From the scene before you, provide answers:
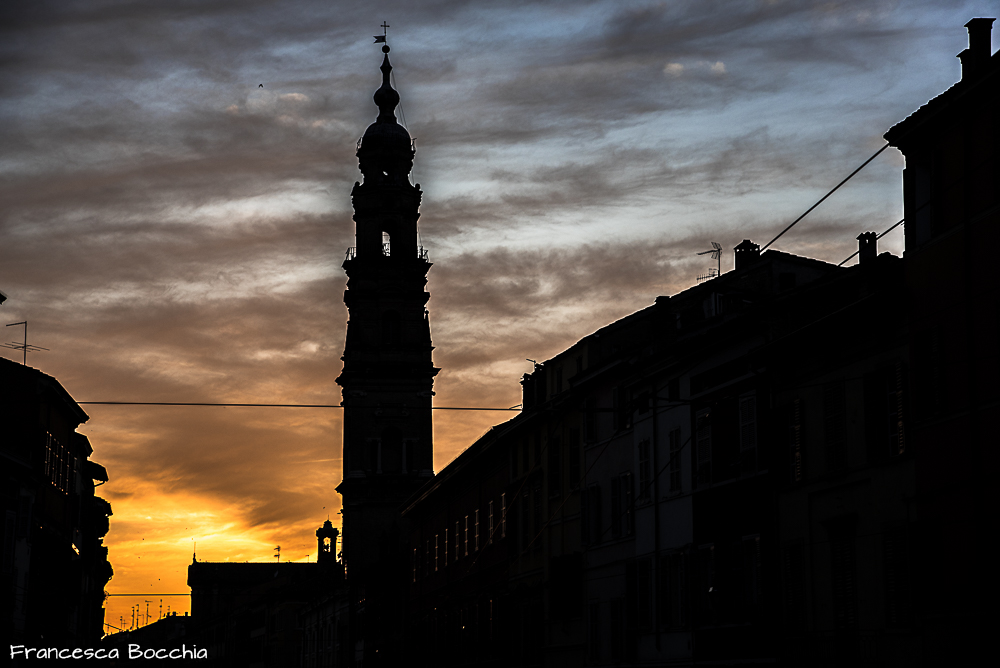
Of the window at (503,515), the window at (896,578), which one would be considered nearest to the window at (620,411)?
the window at (503,515)

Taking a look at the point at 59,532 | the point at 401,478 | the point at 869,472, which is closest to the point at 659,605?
the point at 869,472

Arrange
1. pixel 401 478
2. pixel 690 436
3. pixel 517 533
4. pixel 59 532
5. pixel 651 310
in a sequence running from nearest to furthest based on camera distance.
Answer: pixel 690 436 → pixel 651 310 → pixel 517 533 → pixel 59 532 → pixel 401 478

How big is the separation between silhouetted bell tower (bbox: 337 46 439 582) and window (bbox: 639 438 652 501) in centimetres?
5143

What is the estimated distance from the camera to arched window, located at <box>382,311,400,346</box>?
296 feet

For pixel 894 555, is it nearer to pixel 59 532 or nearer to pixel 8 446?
pixel 8 446

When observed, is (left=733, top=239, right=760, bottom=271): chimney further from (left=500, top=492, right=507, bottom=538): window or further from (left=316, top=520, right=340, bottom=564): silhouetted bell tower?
(left=316, top=520, right=340, bottom=564): silhouetted bell tower

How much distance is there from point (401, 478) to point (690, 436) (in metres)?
56.2

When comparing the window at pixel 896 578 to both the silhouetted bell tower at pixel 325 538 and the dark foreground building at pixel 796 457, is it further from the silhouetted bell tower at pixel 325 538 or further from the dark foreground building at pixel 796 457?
the silhouetted bell tower at pixel 325 538

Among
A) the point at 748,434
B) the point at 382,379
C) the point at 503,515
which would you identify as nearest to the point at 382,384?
the point at 382,379

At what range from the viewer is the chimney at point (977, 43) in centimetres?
2577

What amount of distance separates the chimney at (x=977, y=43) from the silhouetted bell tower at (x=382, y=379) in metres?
65.4

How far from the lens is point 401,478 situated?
296 feet

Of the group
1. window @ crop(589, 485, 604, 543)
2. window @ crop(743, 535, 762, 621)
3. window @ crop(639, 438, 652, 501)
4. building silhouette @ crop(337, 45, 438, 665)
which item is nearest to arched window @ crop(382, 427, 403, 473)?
building silhouette @ crop(337, 45, 438, 665)

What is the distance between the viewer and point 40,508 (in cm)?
5228
